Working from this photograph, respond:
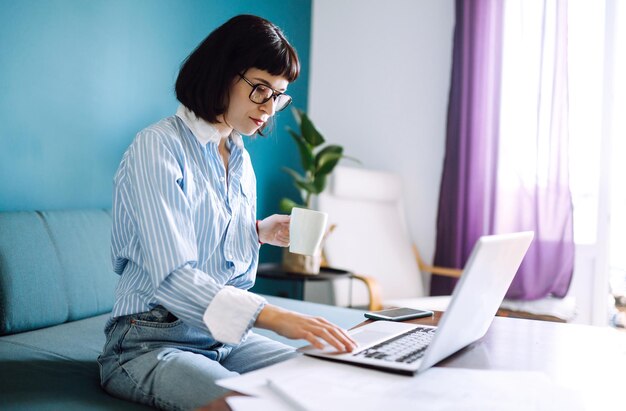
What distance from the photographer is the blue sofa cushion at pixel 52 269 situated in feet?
5.88

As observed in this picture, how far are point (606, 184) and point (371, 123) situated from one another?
1.43 m

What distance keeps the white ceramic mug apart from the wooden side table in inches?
63.2

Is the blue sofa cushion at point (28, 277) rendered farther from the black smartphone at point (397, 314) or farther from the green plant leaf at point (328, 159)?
the green plant leaf at point (328, 159)

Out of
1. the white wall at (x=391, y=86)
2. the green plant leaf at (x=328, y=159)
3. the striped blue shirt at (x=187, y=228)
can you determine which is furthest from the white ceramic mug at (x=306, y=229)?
the white wall at (x=391, y=86)

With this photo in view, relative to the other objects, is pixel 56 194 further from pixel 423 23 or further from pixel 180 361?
pixel 423 23

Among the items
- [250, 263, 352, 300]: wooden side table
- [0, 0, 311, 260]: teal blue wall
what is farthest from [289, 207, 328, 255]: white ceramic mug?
[250, 263, 352, 300]: wooden side table

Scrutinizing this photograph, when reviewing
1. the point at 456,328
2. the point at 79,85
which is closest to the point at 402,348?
the point at 456,328

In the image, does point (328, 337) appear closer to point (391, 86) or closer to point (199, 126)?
point (199, 126)

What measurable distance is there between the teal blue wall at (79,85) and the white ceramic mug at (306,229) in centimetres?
121

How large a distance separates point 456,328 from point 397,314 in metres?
0.38

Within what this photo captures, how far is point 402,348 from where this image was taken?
3.34ft

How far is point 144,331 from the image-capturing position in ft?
3.96

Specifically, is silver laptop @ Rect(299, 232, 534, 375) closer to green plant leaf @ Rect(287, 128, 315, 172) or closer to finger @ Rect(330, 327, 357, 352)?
finger @ Rect(330, 327, 357, 352)

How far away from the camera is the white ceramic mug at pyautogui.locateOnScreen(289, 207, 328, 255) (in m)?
1.31
